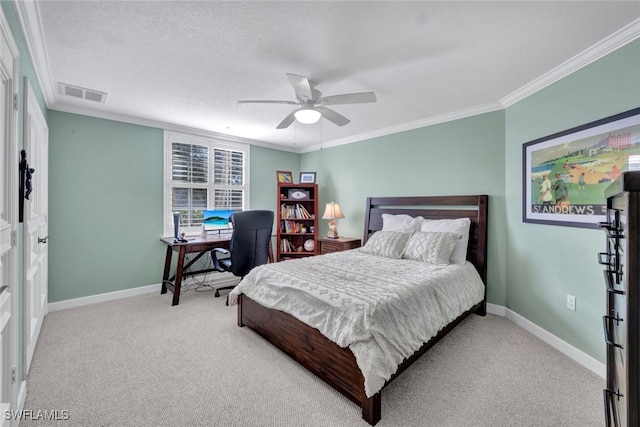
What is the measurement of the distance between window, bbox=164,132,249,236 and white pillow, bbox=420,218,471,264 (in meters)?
3.12

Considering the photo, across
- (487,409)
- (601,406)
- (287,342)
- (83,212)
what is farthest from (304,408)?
(83,212)

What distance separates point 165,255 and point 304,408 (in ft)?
10.4

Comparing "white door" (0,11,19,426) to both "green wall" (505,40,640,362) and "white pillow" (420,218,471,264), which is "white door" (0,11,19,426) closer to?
"white pillow" (420,218,471,264)

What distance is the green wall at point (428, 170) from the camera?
3.06m

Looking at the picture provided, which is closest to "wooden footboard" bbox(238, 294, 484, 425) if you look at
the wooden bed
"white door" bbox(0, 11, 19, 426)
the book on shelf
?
the wooden bed

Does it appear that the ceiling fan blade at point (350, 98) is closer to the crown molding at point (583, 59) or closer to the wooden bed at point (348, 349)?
the crown molding at point (583, 59)

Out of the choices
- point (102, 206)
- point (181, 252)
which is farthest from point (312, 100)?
point (102, 206)

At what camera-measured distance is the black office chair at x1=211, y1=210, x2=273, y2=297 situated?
3256mm

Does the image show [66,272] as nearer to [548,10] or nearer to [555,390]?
[555,390]

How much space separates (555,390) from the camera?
1.82 metres

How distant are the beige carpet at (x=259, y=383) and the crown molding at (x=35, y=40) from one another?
2.35 metres

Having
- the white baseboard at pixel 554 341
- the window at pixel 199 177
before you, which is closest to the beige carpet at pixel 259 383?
the white baseboard at pixel 554 341

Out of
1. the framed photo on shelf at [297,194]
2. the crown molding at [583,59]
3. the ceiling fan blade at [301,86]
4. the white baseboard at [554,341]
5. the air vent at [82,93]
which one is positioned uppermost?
the air vent at [82,93]

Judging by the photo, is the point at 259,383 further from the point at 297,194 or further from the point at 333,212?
the point at 297,194
